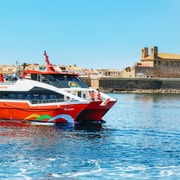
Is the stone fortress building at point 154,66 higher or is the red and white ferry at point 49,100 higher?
the stone fortress building at point 154,66

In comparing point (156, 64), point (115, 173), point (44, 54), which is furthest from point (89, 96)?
point (156, 64)

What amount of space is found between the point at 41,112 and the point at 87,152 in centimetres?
1315

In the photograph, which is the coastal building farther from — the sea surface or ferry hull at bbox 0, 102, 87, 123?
the sea surface

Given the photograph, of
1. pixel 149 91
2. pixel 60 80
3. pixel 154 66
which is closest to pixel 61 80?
pixel 60 80

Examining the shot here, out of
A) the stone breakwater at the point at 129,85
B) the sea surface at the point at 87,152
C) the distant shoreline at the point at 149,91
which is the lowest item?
the sea surface at the point at 87,152

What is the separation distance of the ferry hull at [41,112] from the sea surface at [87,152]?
138 cm

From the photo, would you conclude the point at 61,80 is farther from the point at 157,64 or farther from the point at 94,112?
the point at 157,64

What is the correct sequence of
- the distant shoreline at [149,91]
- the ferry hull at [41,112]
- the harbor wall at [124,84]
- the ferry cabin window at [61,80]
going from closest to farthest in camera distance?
the ferry hull at [41,112]
the ferry cabin window at [61,80]
the distant shoreline at [149,91]
the harbor wall at [124,84]

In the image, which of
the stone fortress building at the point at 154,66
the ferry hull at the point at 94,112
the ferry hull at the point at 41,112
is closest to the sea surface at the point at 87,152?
the ferry hull at the point at 41,112

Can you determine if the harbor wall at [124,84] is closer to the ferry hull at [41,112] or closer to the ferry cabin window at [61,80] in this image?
the ferry cabin window at [61,80]

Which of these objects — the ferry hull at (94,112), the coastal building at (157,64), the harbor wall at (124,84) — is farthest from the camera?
the coastal building at (157,64)

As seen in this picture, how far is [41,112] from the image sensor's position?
39.6 metres

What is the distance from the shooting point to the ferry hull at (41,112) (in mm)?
38519

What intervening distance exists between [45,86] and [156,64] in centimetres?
13280
